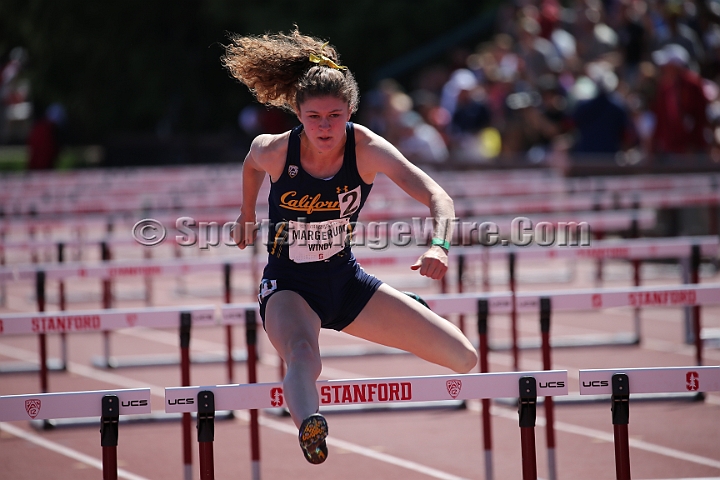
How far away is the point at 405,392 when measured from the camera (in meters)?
4.01

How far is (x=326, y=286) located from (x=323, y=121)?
2.44 feet

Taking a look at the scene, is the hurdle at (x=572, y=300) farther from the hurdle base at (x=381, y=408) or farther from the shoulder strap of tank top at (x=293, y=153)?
the hurdle base at (x=381, y=408)

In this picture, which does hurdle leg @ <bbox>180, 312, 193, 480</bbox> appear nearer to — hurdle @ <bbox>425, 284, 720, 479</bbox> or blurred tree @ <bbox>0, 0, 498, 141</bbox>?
hurdle @ <bbox>425, 284, 720, 479</bbox>

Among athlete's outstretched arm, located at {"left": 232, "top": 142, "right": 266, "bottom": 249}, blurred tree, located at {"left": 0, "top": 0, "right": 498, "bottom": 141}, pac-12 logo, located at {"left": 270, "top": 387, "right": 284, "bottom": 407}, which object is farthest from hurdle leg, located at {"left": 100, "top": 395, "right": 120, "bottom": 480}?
blurred tree, located at {"left": 0, "top": 0, "right": 498, "bottom": 141}

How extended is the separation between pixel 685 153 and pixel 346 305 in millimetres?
9794

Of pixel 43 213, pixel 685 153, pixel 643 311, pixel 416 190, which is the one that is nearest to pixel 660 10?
pixel 685 153

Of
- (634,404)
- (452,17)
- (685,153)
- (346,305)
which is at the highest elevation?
(452,17)

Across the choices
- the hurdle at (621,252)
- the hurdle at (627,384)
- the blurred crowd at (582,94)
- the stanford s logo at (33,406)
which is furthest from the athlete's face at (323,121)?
the blurred crowd at (582,94)

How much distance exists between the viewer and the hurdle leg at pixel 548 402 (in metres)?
5.11

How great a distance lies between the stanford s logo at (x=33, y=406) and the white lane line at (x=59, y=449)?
1816 millimetres

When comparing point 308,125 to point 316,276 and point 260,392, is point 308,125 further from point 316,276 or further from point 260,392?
point 260,392

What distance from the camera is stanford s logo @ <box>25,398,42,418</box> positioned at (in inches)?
155

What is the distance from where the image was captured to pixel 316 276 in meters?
4.62

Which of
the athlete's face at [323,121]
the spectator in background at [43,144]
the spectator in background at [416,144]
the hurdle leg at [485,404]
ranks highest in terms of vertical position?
the spectator in background at [43,144]
